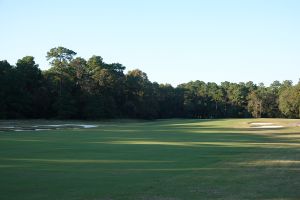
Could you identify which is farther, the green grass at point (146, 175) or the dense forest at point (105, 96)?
the dense forest at point (105, 96)

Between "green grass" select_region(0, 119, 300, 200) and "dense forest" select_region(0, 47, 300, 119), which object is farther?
"dense forest" select_region(0, 47, 300, 119)

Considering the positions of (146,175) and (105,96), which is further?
(105,96)

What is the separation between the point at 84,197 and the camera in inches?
413

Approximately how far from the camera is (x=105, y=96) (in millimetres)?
102188

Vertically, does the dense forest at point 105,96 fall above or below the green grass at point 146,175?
above

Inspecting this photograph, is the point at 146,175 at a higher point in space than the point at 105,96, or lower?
lower

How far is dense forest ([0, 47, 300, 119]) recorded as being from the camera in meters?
87.6

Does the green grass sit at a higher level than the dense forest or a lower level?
lower

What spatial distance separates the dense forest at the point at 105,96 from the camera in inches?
3450

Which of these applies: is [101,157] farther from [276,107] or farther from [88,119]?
[276,107]

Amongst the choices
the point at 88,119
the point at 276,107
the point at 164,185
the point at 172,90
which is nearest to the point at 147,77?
the point at 172,90

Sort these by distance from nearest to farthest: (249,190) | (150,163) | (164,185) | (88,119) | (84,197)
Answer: (84,197)
(249,190)
(164,185)
(150,163)
(88,119)

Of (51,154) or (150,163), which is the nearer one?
(150,163)

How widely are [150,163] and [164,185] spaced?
5144mm
